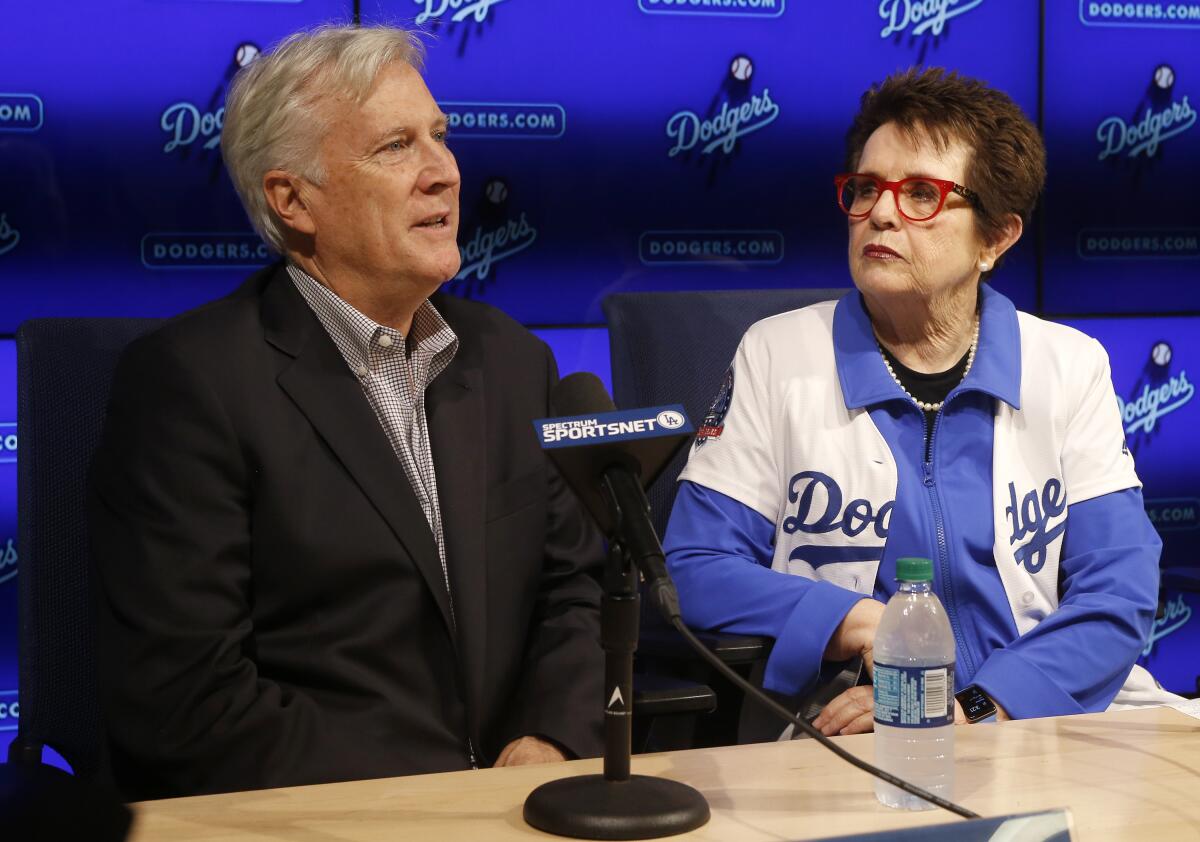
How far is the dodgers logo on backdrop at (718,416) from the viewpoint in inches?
87.2

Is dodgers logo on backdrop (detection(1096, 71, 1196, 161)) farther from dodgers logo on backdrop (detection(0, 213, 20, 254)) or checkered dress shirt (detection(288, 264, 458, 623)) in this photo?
dodgers logo on backdrop (detection(0, 213, 20, 254))

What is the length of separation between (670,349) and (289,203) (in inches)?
27.5

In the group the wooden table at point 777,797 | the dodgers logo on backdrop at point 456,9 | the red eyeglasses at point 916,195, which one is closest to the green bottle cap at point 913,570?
the wooden table at point 777,797

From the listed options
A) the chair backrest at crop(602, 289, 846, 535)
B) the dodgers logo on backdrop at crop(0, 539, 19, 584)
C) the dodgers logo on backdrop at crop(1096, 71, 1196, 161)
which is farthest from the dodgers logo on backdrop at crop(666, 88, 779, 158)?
the dodgers logo on backdrop at crop(0, 539, 19, 584)

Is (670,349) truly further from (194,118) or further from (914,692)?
(194,118)

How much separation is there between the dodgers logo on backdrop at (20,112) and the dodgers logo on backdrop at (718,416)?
5.47 feet

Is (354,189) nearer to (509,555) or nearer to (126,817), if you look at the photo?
(509,555)

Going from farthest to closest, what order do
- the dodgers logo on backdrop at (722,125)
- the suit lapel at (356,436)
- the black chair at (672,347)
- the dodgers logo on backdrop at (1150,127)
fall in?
1. the dodgers logo on backdrop at (1150,127)
2. the dodgers logo on backdrop at (722,125)
3. the black chair at (672,347)
4. the suit lapel at (356,436)

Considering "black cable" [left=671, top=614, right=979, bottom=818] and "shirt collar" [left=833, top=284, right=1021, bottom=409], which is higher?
"shirt collar" [left=833, top=284, right=1021, bottom=409]

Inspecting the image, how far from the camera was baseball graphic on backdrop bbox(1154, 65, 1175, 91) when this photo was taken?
3736 millimetres

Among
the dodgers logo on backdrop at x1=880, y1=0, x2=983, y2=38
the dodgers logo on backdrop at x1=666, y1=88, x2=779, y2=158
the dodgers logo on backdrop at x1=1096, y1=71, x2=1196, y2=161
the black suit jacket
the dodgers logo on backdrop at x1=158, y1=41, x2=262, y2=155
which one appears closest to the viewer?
the black suit jacket

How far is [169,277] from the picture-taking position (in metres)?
3.08

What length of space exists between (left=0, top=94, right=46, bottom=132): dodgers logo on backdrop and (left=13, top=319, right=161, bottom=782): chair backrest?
1384mm

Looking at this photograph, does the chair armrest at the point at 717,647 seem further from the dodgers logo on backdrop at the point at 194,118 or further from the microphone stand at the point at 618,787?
the dodgers logo on backdrop at the point at 194,118
